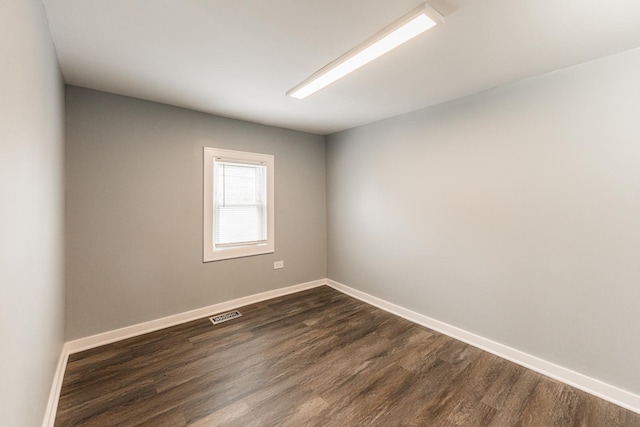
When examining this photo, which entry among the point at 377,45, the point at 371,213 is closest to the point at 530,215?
the point at 371,213

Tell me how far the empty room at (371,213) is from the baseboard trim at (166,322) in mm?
24

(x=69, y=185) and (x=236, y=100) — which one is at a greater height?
(x=236, y=100)

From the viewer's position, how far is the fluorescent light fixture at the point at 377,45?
1507 mm

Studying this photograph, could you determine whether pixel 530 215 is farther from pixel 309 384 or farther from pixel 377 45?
pixel 309 384

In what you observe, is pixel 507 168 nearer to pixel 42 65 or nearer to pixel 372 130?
pixel 372 130

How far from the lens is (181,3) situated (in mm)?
1500

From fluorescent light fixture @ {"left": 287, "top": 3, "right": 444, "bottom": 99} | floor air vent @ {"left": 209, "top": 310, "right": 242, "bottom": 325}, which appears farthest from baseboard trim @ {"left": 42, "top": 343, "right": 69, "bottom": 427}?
fluorescent light fixture @ {"left": 287, "top": 3, "right": 444, "bottom": 99}

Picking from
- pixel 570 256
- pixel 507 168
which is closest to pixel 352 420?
pixel 570 256

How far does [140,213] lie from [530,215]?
12.6 feet

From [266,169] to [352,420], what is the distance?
120 inches

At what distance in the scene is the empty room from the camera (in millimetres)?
1555

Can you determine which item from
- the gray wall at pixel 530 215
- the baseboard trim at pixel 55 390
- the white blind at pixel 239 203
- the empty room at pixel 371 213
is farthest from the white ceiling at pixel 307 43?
the baseboard trim at pixel 55 390

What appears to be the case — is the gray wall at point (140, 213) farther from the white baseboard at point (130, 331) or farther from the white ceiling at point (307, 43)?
the white ceiling at point (307, 43)

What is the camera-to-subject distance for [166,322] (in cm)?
303
